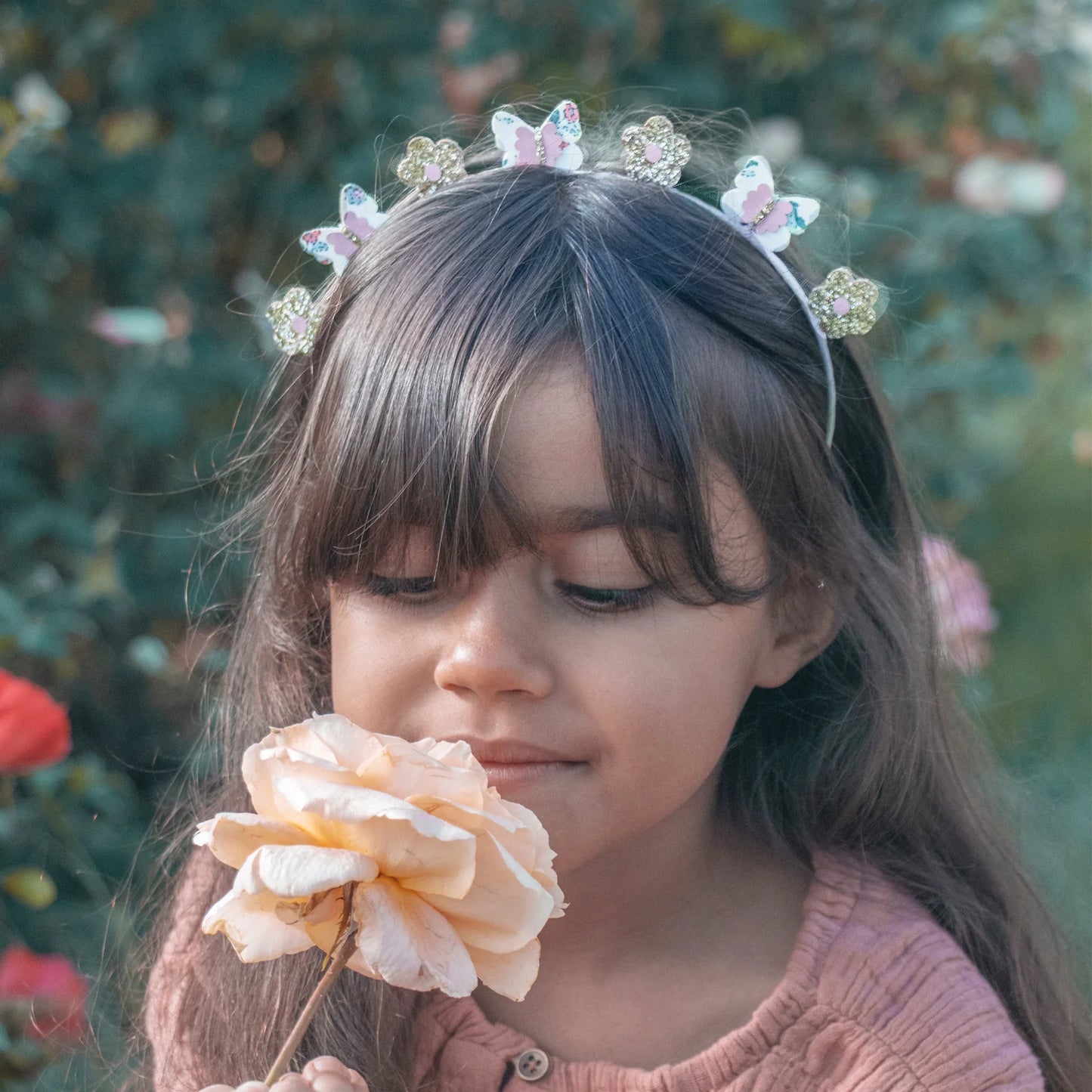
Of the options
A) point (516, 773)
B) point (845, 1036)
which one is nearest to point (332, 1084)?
point (516, 773)

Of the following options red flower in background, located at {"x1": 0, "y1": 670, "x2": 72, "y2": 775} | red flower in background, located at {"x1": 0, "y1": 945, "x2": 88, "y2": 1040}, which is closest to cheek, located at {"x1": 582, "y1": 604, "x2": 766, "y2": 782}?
red flower in background, located at {"x1": 0, "y1": 670, "x2": 72, "y2": 775}

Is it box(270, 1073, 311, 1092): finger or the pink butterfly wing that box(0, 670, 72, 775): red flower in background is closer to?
box(270, 1073, 311, 1092): finger

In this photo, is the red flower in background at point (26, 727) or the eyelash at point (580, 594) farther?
the red flower in background at point (26, 727)

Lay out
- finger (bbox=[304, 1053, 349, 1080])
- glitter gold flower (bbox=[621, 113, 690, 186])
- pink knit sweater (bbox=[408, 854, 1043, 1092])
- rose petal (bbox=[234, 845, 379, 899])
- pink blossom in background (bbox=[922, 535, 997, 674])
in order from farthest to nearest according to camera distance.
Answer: pink blossom in background (bbox=[922, 535, 997, 674]), glitter gold flower (bbox=[621, 113, 690, 186]), pink knit sweater (bbox=[408, 854, 1043, 1092]), finger (bbox=[304, 1053, 349, 1080]), rose petal (bbox=[234, 845, 379, 899])

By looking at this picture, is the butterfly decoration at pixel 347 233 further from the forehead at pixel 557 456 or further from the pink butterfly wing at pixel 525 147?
the forehead at pixel 557 456

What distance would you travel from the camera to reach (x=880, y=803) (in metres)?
1.46

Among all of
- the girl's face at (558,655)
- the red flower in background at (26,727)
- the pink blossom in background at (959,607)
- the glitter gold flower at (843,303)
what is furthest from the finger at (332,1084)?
the pink blossom in background at (959,607)

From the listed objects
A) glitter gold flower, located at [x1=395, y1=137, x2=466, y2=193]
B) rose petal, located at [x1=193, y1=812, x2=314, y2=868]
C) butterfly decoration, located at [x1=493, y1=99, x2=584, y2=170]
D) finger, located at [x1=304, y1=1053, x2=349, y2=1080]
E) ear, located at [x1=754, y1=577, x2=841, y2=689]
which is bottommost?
finger, located at [x1=304, y1=1053, x2=349, y2=1080]

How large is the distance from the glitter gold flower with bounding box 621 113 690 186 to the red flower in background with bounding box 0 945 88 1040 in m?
Result: 0.97

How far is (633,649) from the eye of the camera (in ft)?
3.76

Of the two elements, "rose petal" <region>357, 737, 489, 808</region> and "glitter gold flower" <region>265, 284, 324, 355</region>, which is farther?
"glitter gold flower" <region>265, 284, 324, 355</region>

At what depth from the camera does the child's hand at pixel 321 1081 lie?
99cm

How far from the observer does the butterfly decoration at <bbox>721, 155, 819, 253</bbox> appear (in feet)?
4.42

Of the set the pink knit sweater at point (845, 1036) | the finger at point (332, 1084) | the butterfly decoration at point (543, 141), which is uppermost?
the butterfly decoration at point (543, 141)
